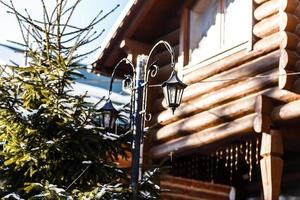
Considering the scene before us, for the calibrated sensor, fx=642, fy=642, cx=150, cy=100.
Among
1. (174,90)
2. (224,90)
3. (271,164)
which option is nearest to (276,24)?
(224,90)

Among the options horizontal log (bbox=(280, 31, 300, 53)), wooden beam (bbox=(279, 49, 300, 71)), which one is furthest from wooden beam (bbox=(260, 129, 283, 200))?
horizontal log (bbox=(280, 31, 300, 53))

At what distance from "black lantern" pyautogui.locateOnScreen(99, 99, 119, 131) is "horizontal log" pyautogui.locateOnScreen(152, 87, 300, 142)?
200 cm

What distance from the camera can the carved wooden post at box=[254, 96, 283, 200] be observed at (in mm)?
7578

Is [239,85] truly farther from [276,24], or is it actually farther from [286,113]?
[286,113]

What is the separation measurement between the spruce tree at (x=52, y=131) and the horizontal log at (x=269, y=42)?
2321 millimetres

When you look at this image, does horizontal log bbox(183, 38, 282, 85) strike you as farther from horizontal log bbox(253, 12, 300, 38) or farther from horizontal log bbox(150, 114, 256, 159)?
horizontal log bbox(150, 114, 256, 159)

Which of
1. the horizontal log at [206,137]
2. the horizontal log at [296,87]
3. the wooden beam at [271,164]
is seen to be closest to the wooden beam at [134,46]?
the horizontal log at [206,137]

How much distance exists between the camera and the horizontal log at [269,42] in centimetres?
809

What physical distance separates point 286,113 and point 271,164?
0.64 meters

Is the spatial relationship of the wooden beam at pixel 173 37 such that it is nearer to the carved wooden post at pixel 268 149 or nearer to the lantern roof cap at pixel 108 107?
the carved wooden post at pixel 268 149

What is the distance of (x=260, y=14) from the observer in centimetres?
857

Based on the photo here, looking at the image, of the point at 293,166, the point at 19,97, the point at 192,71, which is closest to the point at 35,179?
the point at 19,97

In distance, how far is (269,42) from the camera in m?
8.23

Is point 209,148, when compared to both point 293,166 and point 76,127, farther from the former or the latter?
point 76,127
